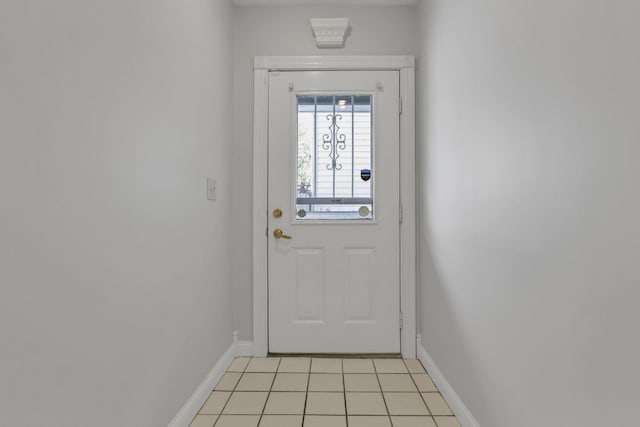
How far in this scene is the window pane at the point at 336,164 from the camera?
2891 mm

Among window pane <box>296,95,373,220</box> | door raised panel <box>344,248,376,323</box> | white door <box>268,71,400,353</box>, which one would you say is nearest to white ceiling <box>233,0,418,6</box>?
white door <box>268,71,400,353</box>

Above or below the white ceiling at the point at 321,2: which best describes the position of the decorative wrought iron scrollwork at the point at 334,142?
below

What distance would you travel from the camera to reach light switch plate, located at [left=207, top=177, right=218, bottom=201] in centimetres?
232

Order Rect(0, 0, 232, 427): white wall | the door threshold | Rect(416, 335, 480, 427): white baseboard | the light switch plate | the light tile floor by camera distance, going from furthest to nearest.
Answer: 1. the door threshold
2. the light switch plate
3. the light tile floor
4. Rect(416, 335, 480, 427): white baseboard
5. Rect(0, 0, 232, 427): white wall

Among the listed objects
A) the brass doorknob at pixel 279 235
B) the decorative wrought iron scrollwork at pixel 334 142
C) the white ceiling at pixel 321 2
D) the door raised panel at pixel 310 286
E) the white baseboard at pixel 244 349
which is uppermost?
the white ceiling at pixel 321 2

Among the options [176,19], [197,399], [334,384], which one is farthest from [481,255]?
[176,19]

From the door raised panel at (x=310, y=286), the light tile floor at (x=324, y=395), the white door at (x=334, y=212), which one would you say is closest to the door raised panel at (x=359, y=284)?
the white door at (x=334, y=212)

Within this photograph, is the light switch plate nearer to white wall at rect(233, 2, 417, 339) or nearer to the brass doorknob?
white wall at rect(233, 2, 417, 339)

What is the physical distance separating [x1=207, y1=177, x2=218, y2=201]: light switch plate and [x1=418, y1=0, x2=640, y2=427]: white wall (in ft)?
4.26

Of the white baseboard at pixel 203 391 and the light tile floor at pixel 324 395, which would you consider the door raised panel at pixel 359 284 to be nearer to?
the light tile floor at pixel 324 395

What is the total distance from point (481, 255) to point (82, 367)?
1448 millimetres

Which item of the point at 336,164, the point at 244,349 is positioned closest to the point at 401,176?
the point at 336,164

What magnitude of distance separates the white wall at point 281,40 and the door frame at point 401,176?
58mm

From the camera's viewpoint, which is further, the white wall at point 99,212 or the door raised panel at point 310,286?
the door raised panel at point 310,286
